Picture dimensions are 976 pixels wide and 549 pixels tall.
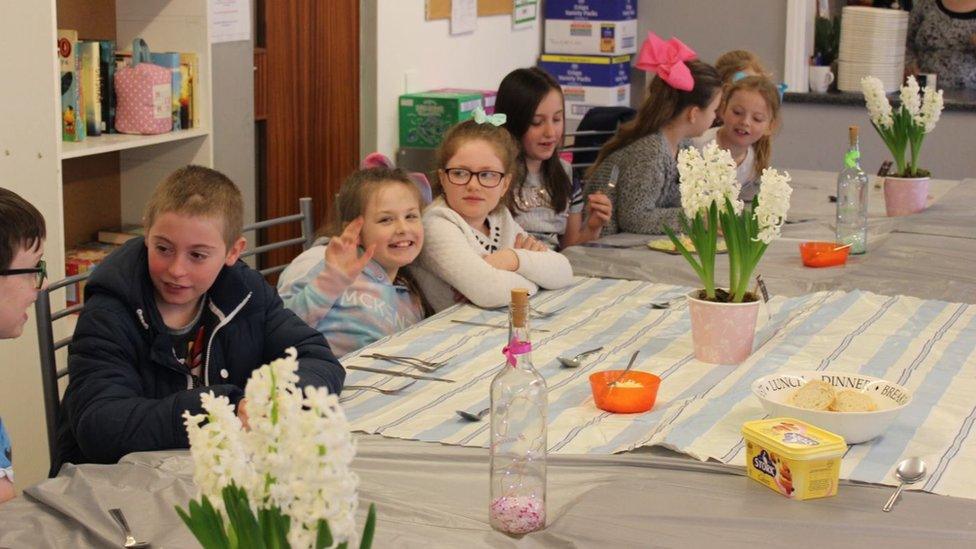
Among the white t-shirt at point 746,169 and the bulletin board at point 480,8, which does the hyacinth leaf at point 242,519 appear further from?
the bulletin board at point 480,8

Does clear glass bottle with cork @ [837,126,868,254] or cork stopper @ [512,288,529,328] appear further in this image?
clear glass bottle with cork @ [837,126,868,254]

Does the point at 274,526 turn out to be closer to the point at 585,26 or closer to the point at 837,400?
the point at 837,400

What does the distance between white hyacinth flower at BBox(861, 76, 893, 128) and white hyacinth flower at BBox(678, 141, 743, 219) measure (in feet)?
5.63

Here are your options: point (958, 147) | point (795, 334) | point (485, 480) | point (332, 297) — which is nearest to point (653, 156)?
point (795, 334)

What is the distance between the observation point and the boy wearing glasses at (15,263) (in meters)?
1.68

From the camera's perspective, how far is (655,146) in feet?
12.2

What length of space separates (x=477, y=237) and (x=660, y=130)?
1084 millimetres

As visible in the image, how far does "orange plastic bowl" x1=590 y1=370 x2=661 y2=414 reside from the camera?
1.94 metres

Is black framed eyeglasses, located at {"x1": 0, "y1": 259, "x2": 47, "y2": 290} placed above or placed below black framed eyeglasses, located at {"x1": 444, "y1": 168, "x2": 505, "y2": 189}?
below

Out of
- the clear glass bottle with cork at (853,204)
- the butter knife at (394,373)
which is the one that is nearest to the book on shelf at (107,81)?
the butter knife at (394,373)

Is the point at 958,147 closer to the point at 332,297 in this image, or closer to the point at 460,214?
the point at 460,214

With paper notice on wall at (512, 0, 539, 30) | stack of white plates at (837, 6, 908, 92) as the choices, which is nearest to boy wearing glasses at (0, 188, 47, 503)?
paper notice on wall at (512, 0, 539, 30)

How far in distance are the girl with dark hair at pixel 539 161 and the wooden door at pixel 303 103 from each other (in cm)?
93

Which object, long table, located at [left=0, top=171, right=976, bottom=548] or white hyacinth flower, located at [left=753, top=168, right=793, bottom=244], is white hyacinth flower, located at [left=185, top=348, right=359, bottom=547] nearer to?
long table, located at [left=0, top=171, right=976, bottom=548]
